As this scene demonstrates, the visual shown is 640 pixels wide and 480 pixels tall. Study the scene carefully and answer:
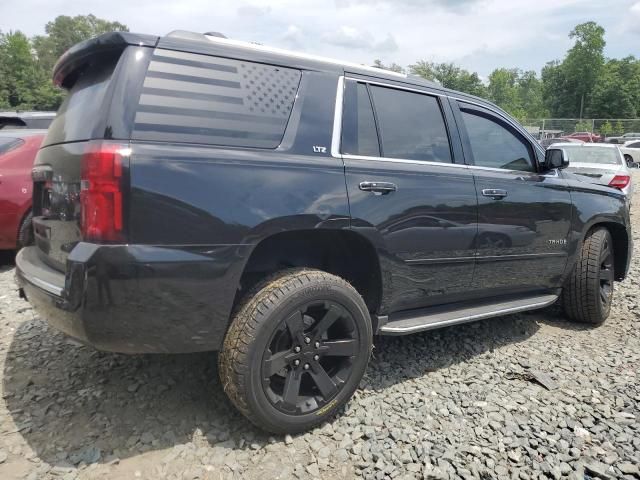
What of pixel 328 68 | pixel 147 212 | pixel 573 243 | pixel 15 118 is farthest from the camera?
pixel 15 118

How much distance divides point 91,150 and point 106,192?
21 cm

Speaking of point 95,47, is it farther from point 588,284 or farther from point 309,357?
point 588,284

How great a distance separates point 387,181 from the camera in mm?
2760

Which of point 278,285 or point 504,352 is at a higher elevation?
point 278,285

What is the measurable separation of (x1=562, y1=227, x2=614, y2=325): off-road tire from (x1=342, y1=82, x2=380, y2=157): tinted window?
2.45 metres

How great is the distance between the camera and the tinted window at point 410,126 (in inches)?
116

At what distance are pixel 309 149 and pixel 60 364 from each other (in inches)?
84.4

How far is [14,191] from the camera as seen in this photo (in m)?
5.04

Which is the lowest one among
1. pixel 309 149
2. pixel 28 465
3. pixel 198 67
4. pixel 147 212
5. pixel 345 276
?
→ pixel 28 465

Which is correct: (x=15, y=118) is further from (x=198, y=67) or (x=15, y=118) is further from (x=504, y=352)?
(x=504, y=352)

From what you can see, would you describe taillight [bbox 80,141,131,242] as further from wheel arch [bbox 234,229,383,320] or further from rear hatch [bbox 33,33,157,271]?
wheel arch [bbox 234,229,383,320]

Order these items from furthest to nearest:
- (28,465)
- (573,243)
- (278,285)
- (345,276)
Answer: (573,243)
(345,276)
(278,285)
(28,465)

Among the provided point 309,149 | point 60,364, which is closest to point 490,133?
point 309,149

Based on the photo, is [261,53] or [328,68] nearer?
[261,53]
